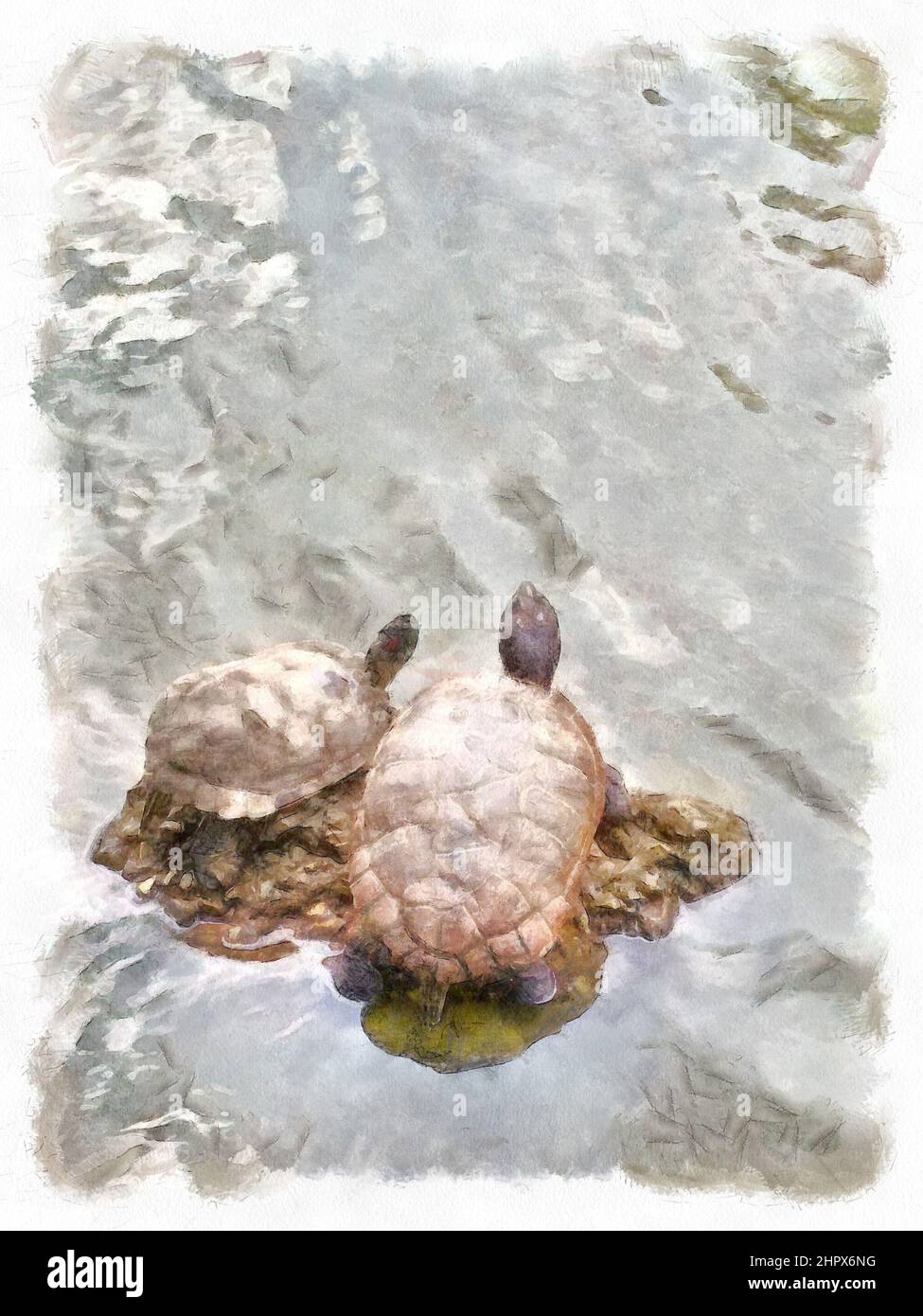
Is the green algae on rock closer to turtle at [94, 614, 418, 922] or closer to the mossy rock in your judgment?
turtle at [94, 614, 418, 922]

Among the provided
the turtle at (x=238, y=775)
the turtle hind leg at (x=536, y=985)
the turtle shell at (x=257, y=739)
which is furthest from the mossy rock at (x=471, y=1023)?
the turtle shell at (x=257, y=739)

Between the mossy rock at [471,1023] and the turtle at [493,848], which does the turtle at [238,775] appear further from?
the mossy rock at [471,1023]

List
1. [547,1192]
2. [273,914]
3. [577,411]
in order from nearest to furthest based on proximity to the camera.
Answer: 1. [547,1192]
2. [273,914]
3. [577,411]

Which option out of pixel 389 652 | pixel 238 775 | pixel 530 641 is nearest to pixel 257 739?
pixel 238 775

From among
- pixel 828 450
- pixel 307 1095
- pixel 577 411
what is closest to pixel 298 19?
pixel 577 411

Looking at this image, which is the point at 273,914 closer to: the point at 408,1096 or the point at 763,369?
the point at 408,1096

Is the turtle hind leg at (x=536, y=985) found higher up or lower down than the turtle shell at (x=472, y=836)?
Answer: lower down

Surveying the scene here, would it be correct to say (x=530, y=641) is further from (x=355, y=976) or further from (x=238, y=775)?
(x=355, y=976)
